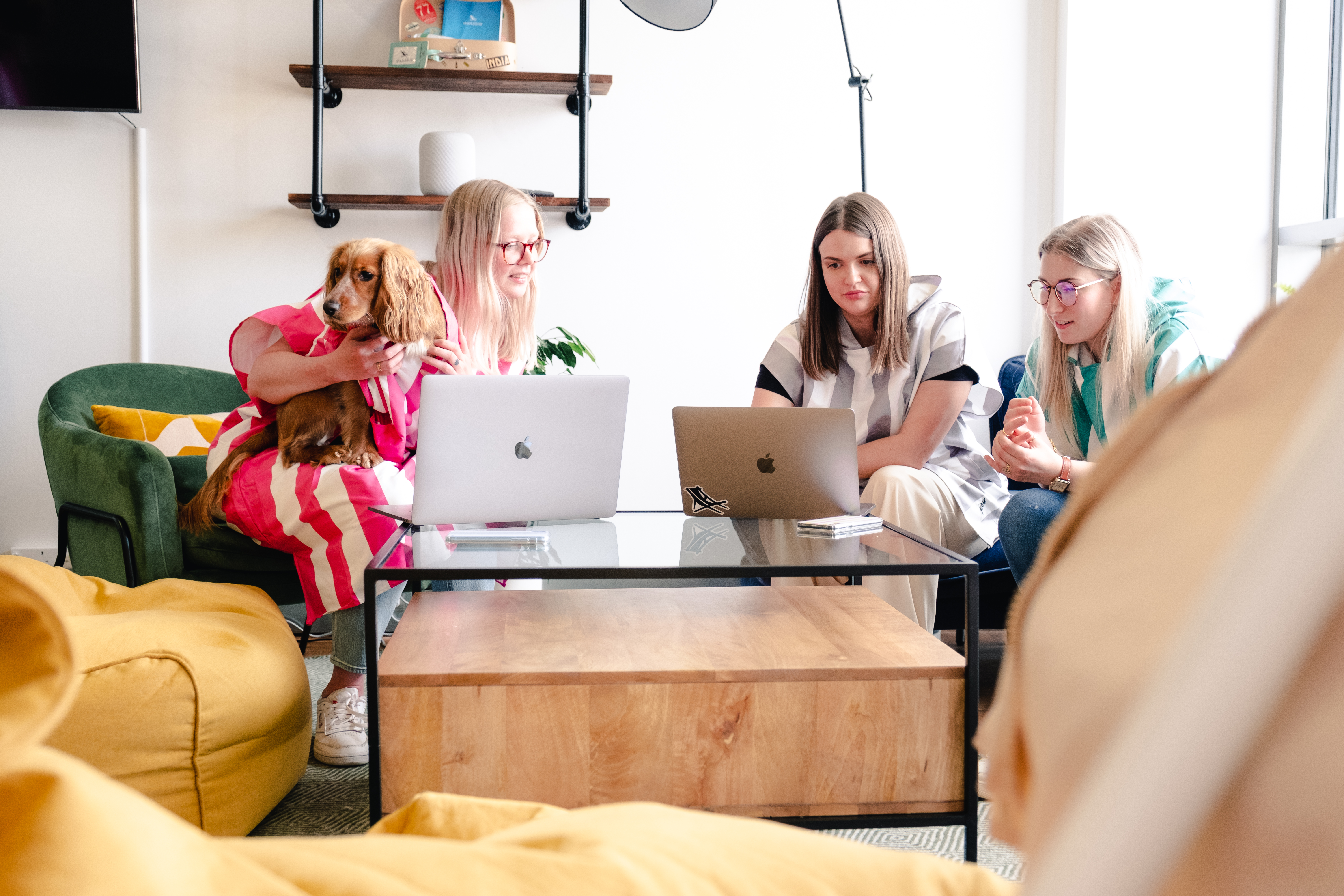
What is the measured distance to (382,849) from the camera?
1.22ft

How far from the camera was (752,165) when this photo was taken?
11.0ft

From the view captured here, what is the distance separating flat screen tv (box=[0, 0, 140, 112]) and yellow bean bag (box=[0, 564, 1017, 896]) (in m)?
3.17

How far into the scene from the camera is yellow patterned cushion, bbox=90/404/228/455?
2.41 metres

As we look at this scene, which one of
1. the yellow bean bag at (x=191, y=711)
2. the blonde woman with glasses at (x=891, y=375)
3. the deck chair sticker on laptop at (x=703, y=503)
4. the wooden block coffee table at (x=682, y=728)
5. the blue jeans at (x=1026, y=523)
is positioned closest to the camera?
the wooden block coffee table at (x=682, y=728)

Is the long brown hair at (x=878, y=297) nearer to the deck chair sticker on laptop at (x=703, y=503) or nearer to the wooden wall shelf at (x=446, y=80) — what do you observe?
the deck chair sticker on laptop at (x=703, y=503)

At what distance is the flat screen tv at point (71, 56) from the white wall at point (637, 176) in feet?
0.41

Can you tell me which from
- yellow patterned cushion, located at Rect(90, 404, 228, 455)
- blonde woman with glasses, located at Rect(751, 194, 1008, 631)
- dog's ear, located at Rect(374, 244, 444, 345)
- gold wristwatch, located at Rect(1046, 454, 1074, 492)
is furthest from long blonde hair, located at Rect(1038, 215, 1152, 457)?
yellow patterned cushion, located at Rect(90, 404, 228, 455)

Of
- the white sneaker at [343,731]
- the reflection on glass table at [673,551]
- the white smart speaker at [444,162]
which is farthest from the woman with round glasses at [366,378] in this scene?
the white smart speaker at [444,162]

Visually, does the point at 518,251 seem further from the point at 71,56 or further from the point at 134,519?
the point at 71,56

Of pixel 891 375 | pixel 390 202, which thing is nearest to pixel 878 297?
pixel 891 375

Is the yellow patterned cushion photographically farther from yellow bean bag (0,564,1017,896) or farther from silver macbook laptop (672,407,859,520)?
yellow bean bag (0,564,1017,896)

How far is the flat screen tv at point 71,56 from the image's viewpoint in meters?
2.95

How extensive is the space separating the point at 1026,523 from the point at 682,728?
958mm

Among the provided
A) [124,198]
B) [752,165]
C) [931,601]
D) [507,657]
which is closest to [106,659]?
[507,657]
